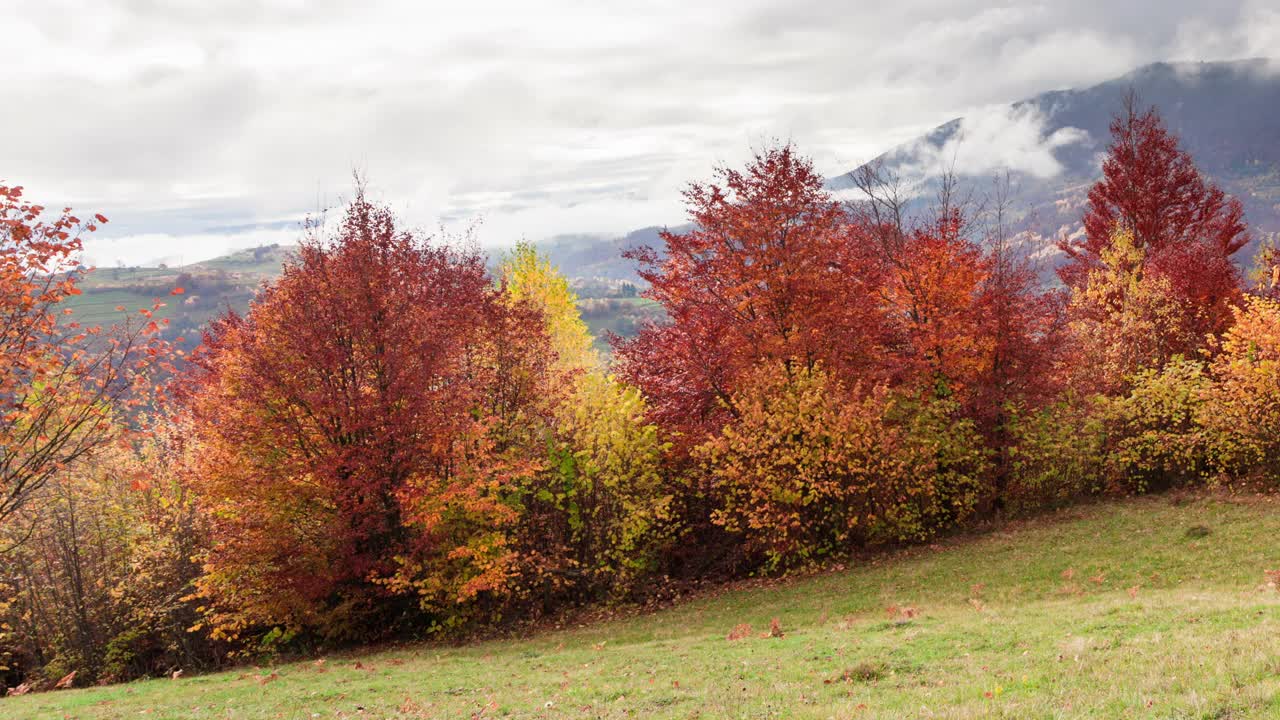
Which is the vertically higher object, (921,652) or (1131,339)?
(1131,339)

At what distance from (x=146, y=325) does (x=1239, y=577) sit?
27.1 metres

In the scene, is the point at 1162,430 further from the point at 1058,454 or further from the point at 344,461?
the point at 344,461

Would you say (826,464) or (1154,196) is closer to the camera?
(826,464)

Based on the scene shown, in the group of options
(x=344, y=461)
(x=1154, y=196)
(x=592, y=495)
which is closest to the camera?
(x=344, y=461)

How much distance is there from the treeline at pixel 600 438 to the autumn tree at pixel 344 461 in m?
0.12

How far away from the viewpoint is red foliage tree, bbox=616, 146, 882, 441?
30.0m

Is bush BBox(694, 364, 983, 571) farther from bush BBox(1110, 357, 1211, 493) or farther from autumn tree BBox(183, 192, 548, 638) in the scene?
autumn tree BBox(183, 192, 548, 638)

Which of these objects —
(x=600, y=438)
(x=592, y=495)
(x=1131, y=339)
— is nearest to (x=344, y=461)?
(x=600, y=438)

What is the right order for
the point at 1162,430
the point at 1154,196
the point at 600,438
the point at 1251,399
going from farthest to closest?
the point at 1154,196, the point at 1162,430, the point at 1251,399, the point at 600,438

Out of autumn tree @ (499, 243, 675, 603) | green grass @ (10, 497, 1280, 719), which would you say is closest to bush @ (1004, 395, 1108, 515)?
green grass @ (10, 497, 1280, 719)

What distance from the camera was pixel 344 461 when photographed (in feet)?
82.0

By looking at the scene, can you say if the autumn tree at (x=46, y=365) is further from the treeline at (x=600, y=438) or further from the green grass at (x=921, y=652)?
the treeline at (x=600, y=438)

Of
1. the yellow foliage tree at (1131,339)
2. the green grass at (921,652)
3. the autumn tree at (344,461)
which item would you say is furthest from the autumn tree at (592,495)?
the yellow foliage tree at (1131,339)

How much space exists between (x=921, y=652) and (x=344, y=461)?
63.2ft
